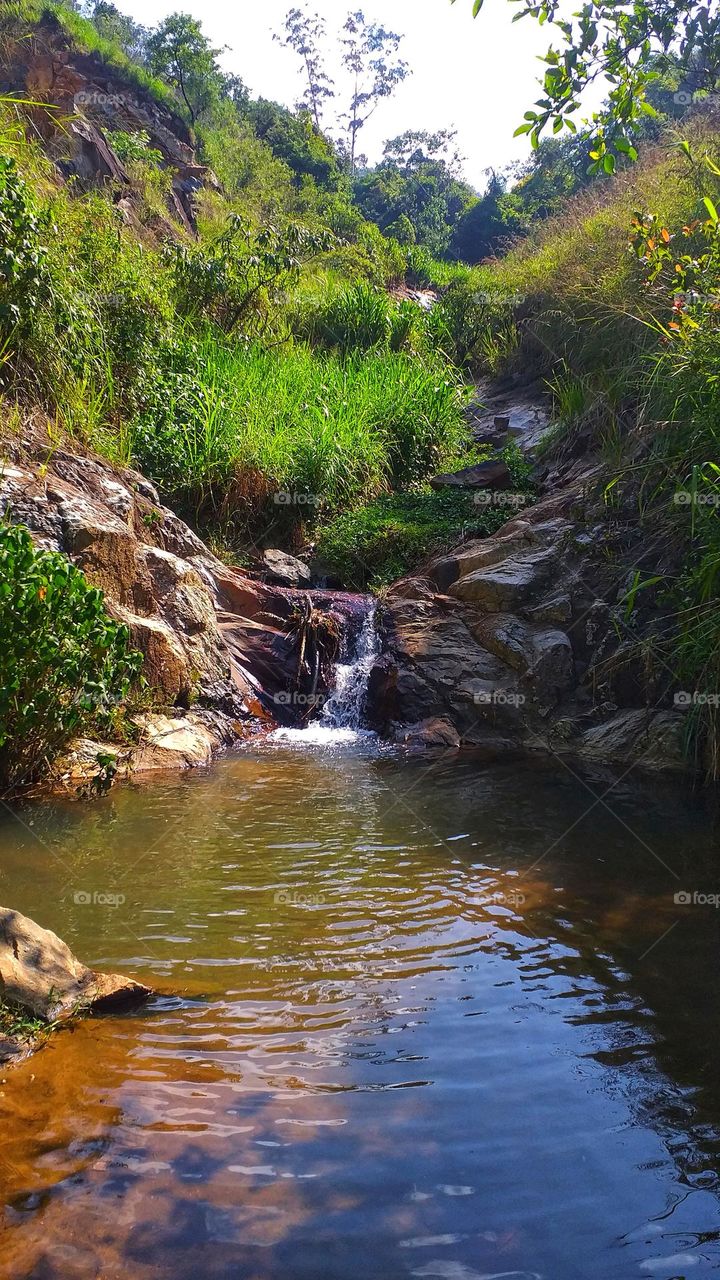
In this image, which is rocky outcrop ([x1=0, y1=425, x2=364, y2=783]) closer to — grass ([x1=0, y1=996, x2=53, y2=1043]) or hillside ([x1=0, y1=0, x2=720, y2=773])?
hillside ([x1=0, y1=0, x2=720, y2=773])

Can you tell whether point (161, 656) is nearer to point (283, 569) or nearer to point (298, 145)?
point (283, 569)

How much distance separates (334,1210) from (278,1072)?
586mm

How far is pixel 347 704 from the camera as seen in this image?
7.87 metres

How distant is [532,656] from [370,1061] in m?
5.03

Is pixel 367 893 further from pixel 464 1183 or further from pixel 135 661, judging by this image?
pixel 135 661

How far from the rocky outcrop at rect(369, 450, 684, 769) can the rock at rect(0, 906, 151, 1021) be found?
4214 mm

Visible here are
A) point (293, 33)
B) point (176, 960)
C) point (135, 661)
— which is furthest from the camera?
point (293, 33)

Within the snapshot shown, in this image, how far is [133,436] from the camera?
852 cm

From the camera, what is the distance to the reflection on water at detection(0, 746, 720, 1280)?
199 cm

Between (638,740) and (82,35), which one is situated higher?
(82,35)

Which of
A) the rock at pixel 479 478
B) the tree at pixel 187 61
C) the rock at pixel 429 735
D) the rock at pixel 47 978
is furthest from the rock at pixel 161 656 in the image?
the tree at pixel 187 61

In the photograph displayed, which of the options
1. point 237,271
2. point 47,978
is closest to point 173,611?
point 47,978

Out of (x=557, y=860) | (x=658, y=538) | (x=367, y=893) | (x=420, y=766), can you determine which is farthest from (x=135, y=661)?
(x=658, y=538)

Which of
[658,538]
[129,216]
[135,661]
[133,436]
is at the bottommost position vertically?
[135,661]
